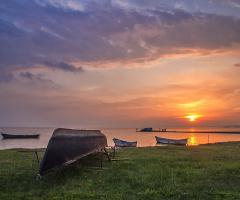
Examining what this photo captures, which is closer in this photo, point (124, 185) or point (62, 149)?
point (124, 185)

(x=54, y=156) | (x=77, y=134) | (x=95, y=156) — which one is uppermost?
(x=77, y=134)

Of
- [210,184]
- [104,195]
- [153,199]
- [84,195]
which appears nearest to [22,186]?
[84,195]

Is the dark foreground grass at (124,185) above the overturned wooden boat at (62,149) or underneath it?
underneath

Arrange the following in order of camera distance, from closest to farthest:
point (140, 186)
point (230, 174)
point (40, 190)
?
point (40, 190), point (140, 186), point (230, 174)

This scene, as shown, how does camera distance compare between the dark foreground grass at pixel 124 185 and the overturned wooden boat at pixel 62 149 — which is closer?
the dark foreground grass at pixel 124 185

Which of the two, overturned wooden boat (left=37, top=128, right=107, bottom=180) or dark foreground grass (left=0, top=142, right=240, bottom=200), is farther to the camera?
overturned wooden boat (left=37, top=128, right=107, bottom=180)

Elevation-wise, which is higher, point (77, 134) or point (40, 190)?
point (77, 134)

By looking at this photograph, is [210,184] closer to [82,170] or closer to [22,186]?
[82,170]

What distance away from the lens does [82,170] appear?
10.9m

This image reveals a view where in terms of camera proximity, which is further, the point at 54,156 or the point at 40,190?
the point at 54,156

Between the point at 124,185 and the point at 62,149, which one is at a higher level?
the point at 62,149

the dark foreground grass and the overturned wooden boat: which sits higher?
the overturned wooden boat

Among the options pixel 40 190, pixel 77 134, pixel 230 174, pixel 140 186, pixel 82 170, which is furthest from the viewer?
pixel 77 134

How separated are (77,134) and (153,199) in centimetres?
636
